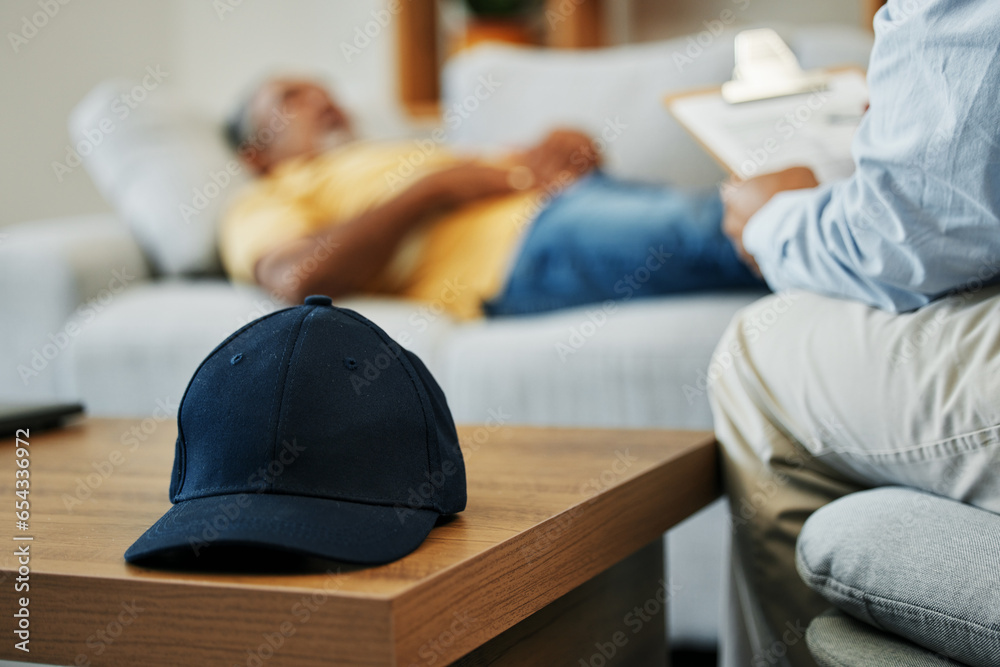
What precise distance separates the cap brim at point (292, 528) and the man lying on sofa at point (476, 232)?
86cm

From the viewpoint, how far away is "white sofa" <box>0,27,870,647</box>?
1225 millimetres

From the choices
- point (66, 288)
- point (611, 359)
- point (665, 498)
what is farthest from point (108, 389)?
point (665, 498)

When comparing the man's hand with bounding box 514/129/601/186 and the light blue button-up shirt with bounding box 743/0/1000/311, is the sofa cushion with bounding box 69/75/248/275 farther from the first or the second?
the light blue button-up shirt with bounding box 743/0/1000/311

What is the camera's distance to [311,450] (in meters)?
0.54

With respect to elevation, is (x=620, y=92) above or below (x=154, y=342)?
above

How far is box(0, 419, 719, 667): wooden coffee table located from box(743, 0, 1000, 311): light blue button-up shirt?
0.73 feet

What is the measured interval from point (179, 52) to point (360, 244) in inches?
78.4

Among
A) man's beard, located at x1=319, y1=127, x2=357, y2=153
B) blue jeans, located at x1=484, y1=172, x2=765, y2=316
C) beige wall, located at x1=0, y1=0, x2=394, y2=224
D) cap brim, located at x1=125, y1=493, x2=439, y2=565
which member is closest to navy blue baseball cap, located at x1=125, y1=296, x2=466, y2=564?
cap brim, located at x1=125, y1=493, x2=439, y2=565

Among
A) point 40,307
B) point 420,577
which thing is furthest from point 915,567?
point 40,307

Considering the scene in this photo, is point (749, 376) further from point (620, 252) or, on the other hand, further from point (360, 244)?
point (360, 244)

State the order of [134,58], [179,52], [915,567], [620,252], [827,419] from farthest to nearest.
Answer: [179,52] → [134,58] → [620,252] → [827,419] → [915,567]

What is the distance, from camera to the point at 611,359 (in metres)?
1.24

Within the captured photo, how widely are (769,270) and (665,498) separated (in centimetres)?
24

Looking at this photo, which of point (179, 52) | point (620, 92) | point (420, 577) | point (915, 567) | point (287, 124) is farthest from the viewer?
point (179, 52)
